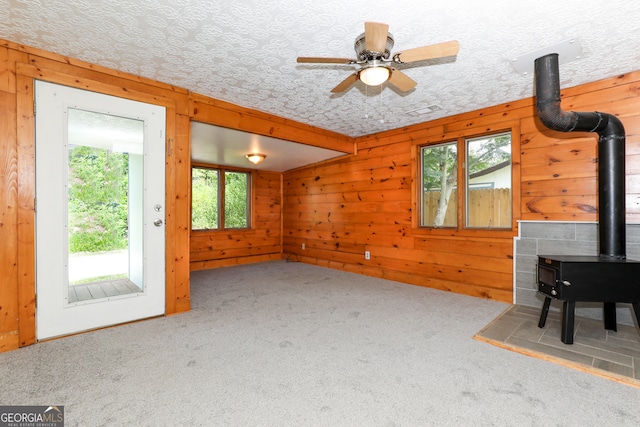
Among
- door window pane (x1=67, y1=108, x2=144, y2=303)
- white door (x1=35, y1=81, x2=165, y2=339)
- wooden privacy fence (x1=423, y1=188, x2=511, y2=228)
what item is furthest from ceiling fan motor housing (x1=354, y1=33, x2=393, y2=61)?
wooden privacy fence (x1=423, y1=188, x2=511, y2=228)

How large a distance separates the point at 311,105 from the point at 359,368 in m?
2.81

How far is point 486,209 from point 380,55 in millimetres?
2585

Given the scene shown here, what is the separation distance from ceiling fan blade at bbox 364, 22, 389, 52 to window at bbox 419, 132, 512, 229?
2.45 metres

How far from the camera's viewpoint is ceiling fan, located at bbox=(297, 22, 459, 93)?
1771 mm

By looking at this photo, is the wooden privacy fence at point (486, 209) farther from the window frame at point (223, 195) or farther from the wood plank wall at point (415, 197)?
the window frame at point (223, 195)

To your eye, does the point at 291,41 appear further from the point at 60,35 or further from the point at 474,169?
the point at 474,169

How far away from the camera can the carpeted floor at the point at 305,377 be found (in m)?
1.53

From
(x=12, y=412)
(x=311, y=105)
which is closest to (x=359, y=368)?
(x=12, y=412)

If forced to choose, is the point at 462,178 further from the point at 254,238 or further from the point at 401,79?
the point at 254,238

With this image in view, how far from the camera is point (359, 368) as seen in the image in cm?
198

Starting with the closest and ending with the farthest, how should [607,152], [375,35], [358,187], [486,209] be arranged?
1. [375,35]
2. [607,152]
3. [486,209]
4. [358,187]

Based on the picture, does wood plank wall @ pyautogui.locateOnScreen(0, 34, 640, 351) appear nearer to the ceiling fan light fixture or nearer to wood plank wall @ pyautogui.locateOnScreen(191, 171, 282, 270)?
wood plank wall @ pyautogui.locateOnScreen(191, 171, 282, 270)

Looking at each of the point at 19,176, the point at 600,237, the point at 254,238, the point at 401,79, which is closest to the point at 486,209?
the point at 600,237

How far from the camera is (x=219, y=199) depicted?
6.05 m
